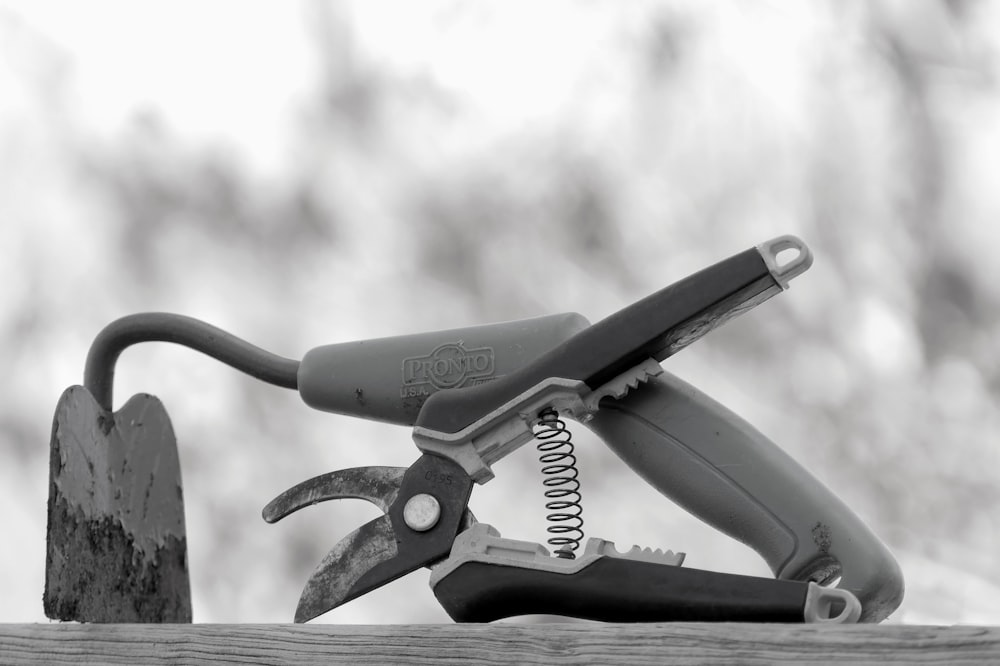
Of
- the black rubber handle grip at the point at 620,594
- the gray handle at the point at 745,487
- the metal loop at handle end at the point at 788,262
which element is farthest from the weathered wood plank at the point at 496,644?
the metal loop at handle end at the point at 788,262

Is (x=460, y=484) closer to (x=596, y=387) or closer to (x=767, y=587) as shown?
(x=596, y=387)

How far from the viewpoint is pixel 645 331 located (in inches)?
38.1

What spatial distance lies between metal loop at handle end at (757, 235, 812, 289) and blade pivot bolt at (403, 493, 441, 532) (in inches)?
13.1

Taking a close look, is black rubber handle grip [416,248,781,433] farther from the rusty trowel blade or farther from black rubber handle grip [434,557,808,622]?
the rusty trowel blade

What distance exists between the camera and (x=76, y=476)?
121 cm

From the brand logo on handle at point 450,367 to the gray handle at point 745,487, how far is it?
0.11 m

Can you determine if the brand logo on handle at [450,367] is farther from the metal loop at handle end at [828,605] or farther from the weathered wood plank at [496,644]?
the metal loop at handle end at [828,605]

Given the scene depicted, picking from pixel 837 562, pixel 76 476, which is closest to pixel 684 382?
pixel 837 562

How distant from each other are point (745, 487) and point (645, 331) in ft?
0.49

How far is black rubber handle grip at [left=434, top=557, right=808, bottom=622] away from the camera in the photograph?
830mm

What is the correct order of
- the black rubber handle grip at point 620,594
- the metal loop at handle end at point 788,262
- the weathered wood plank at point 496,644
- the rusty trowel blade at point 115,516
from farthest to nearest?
the rusty trowel blade at point 115,516 → the metal loop at handle end at point 788,262 → the black rubber handle grip at point 620,594 → the weathered wood plank at point 496,644

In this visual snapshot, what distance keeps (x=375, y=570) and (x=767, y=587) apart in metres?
0.32

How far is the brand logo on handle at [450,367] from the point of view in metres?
1.05

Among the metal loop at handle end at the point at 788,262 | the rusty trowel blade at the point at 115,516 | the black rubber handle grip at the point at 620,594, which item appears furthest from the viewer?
the rusty trowel blade at the point at 115,516
